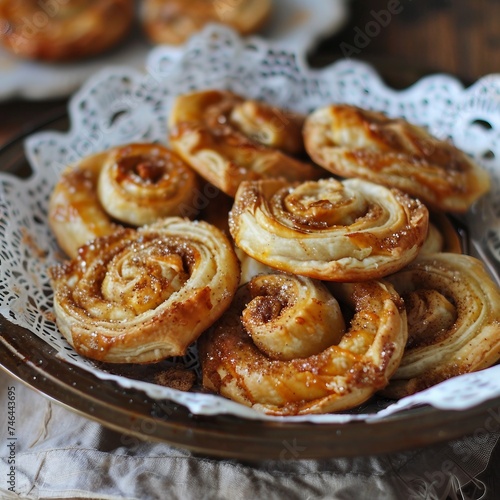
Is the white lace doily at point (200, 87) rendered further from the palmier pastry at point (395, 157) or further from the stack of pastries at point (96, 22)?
the stack of pastries at point (96, 22)

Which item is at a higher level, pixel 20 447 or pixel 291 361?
pixel 291 361

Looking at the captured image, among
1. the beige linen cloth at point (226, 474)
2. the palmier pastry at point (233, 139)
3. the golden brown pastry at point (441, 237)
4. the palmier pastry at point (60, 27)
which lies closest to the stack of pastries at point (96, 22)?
the palmier pastry at point (60, 27)

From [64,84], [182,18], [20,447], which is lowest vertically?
[20,447]

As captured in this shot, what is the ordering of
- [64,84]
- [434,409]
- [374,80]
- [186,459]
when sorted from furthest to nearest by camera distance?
[64,84] < [374,80] < [186,459] < [434,409]

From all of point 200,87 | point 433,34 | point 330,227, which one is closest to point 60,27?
point 200,87

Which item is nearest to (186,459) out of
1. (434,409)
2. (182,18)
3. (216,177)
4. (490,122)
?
(434,409)

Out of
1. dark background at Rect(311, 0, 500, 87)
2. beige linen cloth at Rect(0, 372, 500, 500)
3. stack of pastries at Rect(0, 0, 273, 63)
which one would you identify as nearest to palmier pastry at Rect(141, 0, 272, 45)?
stack of pastries at Rect(0, 0, 273, 63)

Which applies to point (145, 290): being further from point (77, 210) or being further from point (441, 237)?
point (441, 237)

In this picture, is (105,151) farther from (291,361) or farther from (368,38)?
(368,38)
